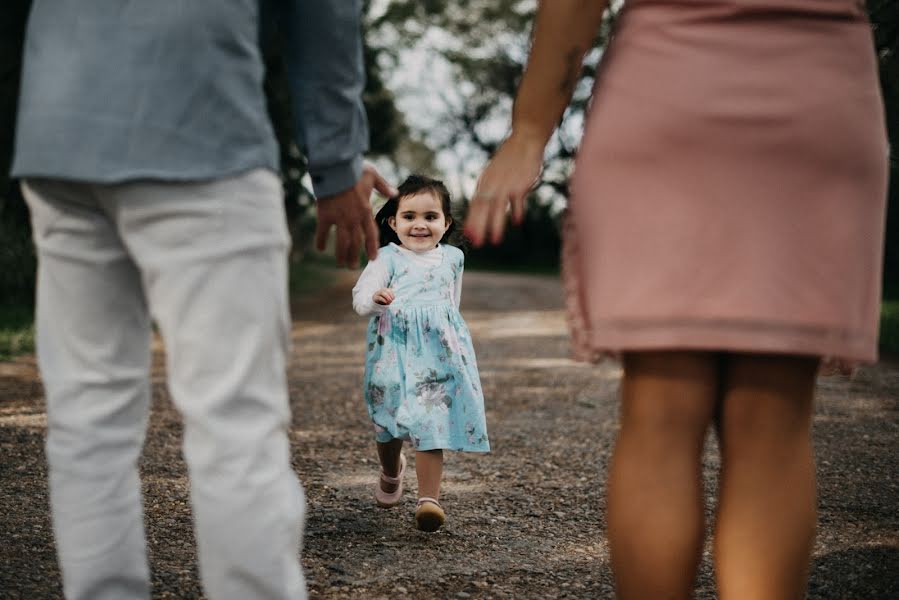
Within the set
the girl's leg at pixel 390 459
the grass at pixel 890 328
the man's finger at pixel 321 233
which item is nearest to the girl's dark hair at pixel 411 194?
the girl's leg at pixel 390 459

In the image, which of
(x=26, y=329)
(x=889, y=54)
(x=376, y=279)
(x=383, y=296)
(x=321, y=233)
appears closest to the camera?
(x=321, y=233)

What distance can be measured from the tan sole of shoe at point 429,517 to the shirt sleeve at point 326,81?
1636mm

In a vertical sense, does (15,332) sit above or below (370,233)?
below

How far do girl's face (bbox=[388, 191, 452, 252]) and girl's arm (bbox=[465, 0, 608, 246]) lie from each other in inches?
64.2

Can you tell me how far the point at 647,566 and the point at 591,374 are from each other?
5.73m

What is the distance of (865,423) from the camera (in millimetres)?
5480

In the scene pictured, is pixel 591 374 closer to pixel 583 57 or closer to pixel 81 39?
pixel 583 57

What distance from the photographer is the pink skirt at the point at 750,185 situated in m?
1.70

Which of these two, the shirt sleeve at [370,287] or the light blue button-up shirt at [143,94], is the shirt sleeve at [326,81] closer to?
the light blue button-up shirt at [143,94]

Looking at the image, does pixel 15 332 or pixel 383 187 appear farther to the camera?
pixel 15 332

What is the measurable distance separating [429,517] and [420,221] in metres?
1.01

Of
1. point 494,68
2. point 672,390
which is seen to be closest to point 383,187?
point 672,390

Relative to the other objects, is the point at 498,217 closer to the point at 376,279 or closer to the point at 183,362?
the point at 183,362

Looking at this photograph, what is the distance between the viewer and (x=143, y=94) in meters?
1.56
